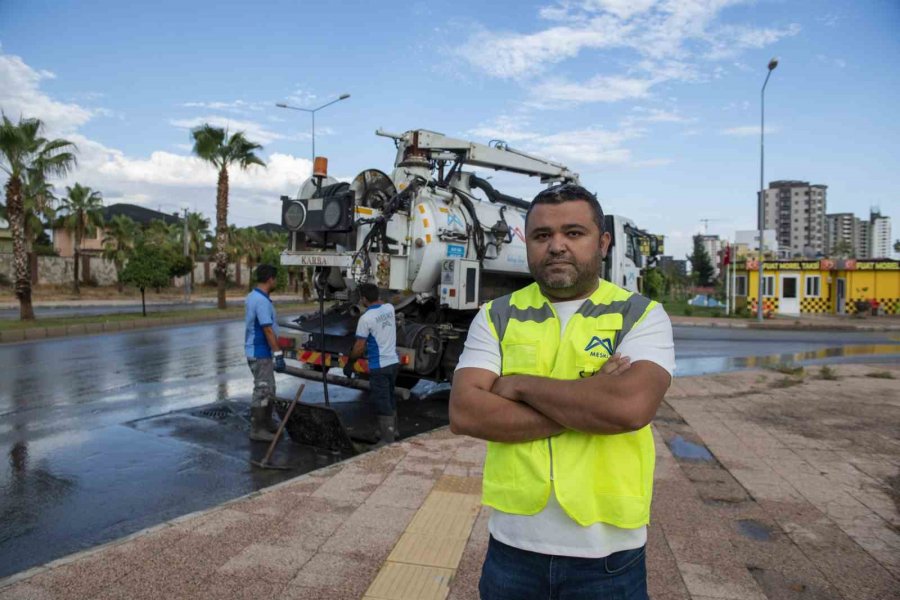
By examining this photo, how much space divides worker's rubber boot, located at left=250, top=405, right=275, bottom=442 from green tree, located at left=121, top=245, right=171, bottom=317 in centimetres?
1688

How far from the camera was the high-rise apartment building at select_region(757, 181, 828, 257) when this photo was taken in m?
137

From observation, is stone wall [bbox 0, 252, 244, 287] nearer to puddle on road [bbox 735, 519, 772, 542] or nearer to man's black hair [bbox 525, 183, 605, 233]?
puddle on road [bbox 735, 519, 772, 542]

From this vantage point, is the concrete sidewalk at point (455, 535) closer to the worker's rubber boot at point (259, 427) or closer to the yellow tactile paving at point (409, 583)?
the yellow tactile paving at point (409, 583)

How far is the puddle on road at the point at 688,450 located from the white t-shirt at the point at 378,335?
288 centimetres

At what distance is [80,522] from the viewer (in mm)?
4520

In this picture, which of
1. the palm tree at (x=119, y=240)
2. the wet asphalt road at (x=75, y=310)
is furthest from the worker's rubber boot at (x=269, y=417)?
the palm tree at (x=119, y=240)

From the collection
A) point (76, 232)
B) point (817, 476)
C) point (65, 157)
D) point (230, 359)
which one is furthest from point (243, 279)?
point (817, 476)

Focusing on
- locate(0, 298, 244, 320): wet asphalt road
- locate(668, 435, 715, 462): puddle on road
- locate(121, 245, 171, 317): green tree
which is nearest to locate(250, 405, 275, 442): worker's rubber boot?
locate(668, 435, 715, 462): puddle on road

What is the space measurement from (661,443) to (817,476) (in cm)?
141

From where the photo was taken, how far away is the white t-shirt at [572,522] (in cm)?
178

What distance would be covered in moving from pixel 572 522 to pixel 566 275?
699mm

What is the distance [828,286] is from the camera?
3281cm

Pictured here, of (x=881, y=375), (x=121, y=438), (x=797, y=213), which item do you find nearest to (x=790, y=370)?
(x=881, y=375)

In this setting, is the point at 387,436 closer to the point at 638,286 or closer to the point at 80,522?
the point at 80,522
